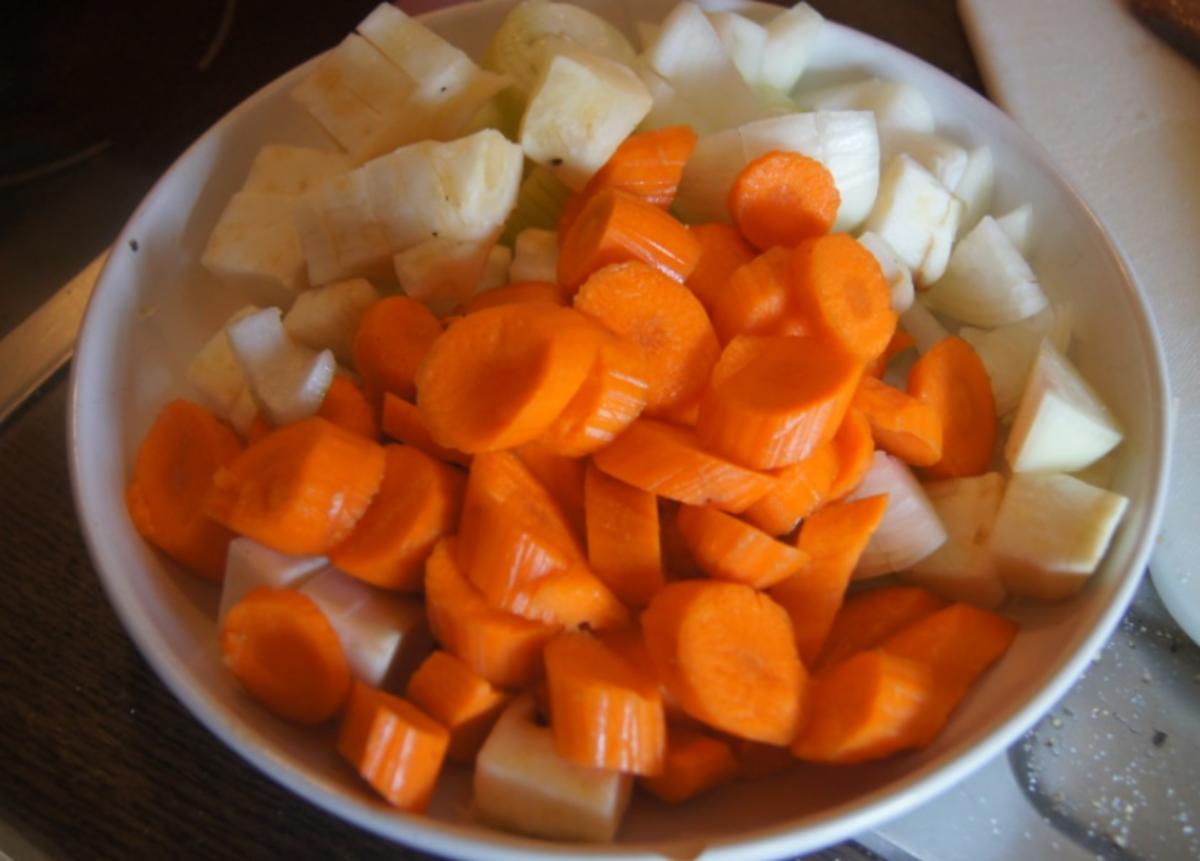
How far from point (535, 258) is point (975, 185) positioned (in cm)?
59

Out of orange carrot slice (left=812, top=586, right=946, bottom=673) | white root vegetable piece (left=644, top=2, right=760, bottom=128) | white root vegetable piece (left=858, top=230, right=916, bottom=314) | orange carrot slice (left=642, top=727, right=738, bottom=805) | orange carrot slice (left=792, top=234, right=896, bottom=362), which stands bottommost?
orange carrot slice (left=642, top=727, right=738, bottom=805)

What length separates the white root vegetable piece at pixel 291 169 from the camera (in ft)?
4.11

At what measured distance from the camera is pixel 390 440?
3.54ft

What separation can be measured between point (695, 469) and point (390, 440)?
1.14 ft

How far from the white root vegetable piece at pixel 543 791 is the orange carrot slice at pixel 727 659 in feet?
0.31

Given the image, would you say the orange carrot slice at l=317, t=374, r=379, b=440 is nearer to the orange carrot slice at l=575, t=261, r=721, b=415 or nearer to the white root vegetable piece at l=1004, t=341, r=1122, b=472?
the orange carrot slice at l=575, t=261, r=721, b=415

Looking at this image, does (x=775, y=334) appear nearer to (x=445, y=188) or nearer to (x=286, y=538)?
(x=445, y=188)

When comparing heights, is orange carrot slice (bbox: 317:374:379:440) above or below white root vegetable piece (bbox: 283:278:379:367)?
below

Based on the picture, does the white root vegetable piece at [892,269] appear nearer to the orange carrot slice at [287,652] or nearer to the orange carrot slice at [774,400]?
the orange carrot slice at [774,400]

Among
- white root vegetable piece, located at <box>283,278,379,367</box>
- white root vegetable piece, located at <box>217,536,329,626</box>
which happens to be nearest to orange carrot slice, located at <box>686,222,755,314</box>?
white root vegetable piece, located at <box>283,278,379,367</box>

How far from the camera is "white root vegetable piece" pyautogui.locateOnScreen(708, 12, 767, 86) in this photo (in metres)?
1.33

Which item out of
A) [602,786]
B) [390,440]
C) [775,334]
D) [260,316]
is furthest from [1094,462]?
[260,316]

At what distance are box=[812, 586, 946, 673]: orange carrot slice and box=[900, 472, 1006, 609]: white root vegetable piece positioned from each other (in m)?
0.02

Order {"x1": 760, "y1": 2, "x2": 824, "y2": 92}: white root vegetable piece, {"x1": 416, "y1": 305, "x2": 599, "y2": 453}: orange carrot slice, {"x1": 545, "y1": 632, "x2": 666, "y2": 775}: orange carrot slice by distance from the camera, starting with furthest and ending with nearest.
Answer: {"x1": 760, "y1": 2, "x2": 824, "y2": 92}: white root vegetable piece → {"x1": 416, "y1": 305, "x2": 599, "y2": 453}: orange carrot slice → {"x1": 545, "y1": 632, "x2": 666, "y2": 775}: orange carrot slice
